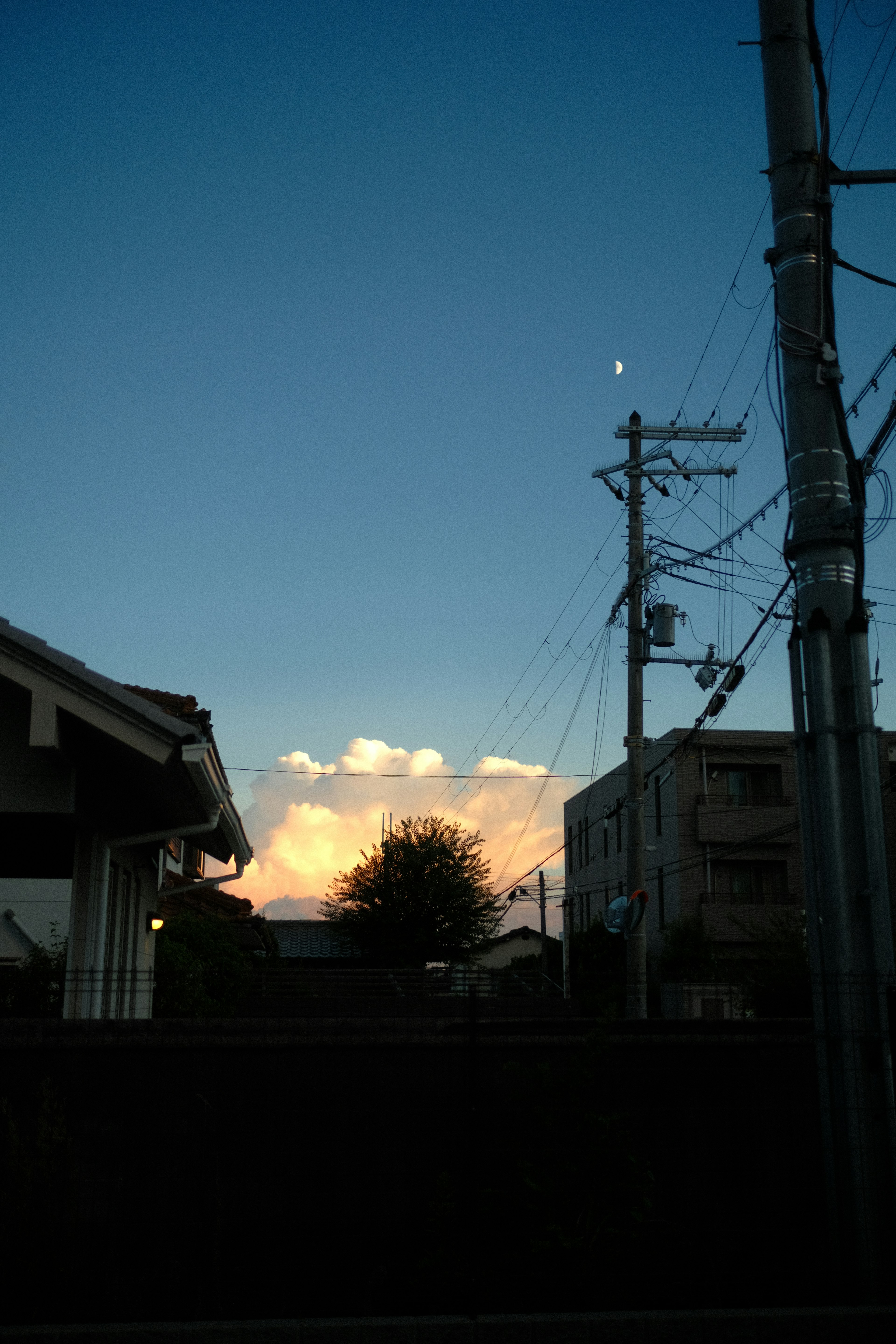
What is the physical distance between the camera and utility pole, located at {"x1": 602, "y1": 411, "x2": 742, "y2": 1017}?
18.1 metres

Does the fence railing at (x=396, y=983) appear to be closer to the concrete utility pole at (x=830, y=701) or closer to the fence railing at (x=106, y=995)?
A: the fence railing at (x=106, y=995)

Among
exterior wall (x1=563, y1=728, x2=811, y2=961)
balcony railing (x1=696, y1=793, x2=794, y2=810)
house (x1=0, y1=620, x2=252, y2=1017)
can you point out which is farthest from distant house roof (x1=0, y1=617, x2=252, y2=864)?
balcony railing (x1=696, y1=793, x2=794, y2=810)

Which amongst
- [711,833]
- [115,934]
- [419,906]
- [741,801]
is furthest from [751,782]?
[115,934]

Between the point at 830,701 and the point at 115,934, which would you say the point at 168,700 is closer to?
the point at 115,934

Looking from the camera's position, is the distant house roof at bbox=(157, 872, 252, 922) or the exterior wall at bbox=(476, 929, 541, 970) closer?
the distant house roof at bbox=(157, 872, 252, 922)

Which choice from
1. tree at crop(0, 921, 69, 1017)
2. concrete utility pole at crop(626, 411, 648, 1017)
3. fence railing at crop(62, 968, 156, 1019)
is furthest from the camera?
concrete utility pole at crop(626, 411, 648, 1017)

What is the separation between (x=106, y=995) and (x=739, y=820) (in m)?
34.4

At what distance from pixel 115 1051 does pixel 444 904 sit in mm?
34699

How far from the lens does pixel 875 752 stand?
6.66 m

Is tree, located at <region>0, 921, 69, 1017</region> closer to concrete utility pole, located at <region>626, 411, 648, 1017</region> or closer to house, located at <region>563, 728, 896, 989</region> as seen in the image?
concrete utility pole, located at <region>626, 411, 648, 1017</region>

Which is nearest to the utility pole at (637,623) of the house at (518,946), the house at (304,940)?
the house at (304,940)

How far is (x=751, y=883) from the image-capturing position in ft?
136

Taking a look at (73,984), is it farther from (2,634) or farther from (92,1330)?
(92,1330)

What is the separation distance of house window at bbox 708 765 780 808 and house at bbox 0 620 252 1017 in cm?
3353
